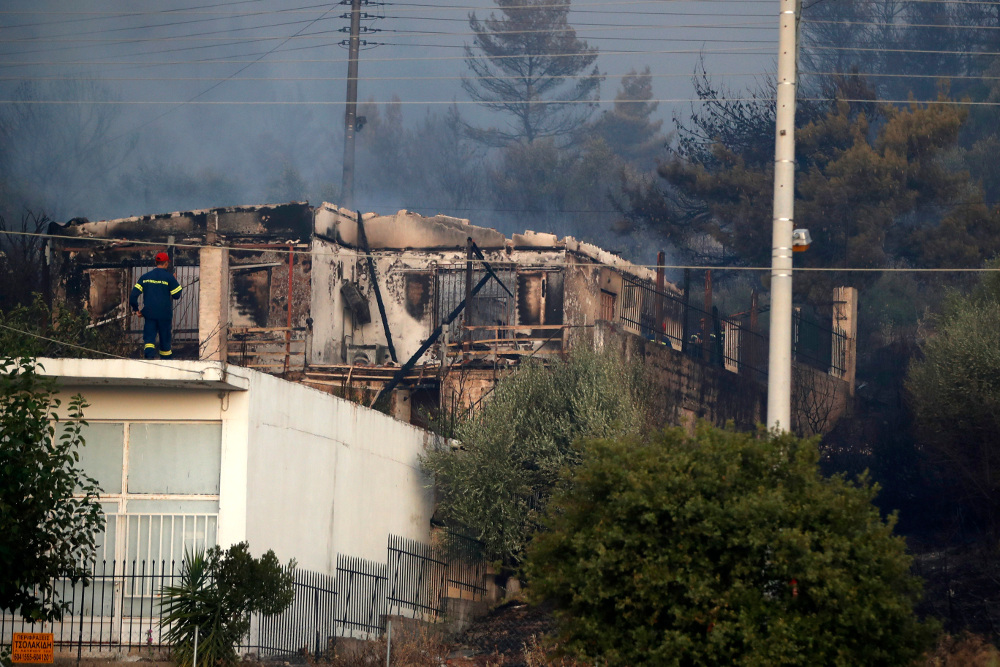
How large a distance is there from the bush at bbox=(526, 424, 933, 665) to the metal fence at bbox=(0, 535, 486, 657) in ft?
15.3

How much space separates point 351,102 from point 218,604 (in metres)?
46.5

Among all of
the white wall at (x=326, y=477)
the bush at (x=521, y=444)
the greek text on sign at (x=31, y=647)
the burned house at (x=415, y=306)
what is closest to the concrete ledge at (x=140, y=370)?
the white wall at (x=326, y=477)

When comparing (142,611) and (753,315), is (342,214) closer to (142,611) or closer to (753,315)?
(753,315)

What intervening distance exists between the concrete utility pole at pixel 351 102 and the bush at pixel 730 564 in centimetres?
4659

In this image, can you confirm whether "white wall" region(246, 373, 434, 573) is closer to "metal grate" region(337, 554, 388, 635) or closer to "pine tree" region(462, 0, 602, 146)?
"metal grate" region(337, 554, 388, 635)

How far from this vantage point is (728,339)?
3183 centimetres

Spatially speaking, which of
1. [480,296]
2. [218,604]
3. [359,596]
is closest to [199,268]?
[480,296]

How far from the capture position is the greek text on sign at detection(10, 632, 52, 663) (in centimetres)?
1133

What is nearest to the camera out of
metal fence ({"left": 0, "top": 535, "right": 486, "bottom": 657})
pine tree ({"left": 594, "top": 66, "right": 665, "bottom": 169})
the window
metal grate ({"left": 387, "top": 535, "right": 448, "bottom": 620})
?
metal fence ({"left": 0, "top": 535, "right": 486, "bottom": 657})

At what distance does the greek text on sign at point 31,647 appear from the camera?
11328 mm

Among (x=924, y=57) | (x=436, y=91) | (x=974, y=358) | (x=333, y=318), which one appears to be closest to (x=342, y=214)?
(x=333, y=318)

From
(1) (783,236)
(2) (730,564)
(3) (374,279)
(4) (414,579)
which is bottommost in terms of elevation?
(4) (414,579)

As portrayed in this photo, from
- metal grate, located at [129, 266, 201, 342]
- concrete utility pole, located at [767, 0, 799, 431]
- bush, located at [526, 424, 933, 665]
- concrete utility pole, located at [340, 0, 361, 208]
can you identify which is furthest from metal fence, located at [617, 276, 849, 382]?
concrete utility pole, located at [340, 0, 361, 208]

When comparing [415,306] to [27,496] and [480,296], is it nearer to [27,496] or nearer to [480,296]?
[480,296]
